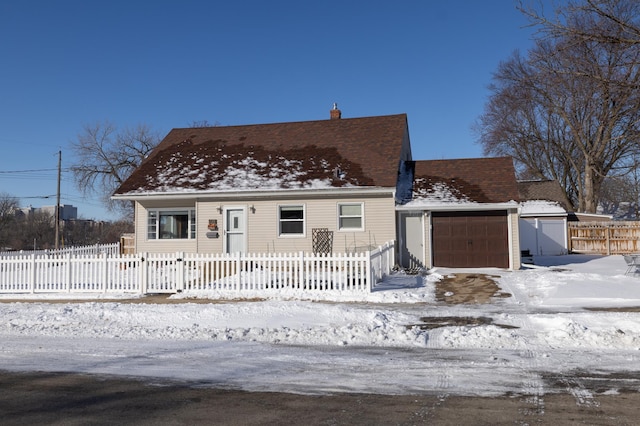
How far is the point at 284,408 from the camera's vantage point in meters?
5.22

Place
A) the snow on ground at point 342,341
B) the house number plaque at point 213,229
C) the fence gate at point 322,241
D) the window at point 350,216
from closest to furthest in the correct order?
the snow on ground at point 342,341, the fence gate at point 322,241, the window at point 350,216, the house number plaque at point 213,229

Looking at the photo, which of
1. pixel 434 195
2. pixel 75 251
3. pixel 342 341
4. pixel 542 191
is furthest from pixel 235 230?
pixel 542 191

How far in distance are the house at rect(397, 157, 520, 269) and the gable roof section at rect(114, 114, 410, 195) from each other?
1846 millimetres

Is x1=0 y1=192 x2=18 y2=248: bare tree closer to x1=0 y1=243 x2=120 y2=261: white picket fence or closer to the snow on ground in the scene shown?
x1=0 y1=243 x2=120 y2=261: white picket fence

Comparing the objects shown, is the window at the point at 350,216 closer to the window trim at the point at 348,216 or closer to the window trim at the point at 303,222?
the window trim at the point at 348,216

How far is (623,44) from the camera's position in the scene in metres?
11.0

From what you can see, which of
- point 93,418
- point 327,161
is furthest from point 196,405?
point 327,161

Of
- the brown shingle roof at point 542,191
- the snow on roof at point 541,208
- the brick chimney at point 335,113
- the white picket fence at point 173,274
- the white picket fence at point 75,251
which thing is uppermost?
the brick chimney at point 335,113

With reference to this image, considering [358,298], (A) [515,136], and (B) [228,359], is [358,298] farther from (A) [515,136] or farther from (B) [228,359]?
(A) [515,136]

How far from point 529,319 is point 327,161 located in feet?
40.6

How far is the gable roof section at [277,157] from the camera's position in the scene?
1966 cm

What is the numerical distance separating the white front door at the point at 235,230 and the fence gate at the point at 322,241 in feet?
9.28

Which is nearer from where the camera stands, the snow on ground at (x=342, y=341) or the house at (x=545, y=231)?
the snow on ground at (x=342, y=341)

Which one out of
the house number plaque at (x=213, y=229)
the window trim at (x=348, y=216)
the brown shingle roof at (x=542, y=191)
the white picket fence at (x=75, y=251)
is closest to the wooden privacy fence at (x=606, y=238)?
the brown shingle roof at (x=542, y=191)
